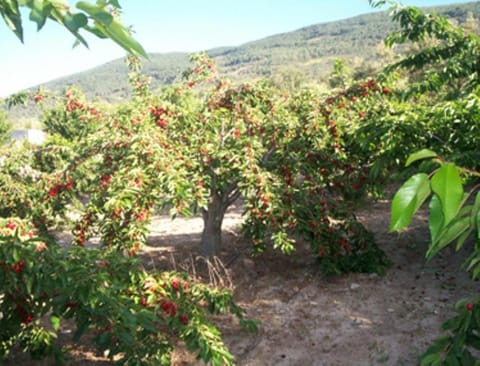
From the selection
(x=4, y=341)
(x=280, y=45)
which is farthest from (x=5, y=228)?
(x=280, y=45)

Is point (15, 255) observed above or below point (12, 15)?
below

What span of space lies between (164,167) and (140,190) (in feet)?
1.26

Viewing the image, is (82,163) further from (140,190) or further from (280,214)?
(280,214)

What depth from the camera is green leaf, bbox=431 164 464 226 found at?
576 millimetres

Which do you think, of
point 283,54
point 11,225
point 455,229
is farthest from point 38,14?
point 283,54

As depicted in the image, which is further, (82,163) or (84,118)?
(84,118)

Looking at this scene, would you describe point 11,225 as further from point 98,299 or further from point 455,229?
point 455,229

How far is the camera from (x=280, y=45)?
5709 inches

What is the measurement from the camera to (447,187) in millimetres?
586

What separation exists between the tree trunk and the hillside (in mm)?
79463

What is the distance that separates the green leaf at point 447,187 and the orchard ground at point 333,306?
3.66 m

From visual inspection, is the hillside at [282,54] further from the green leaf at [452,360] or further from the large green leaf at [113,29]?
the large green leaf at [113,29]

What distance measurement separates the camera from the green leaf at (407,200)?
2.03 feet

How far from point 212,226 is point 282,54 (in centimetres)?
12339
